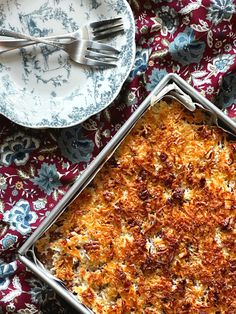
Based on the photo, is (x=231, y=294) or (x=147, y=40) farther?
(x=147, y=40)

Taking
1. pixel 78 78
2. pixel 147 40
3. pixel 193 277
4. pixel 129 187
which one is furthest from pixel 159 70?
pixel 193 277

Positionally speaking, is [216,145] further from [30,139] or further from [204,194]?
[30,139]

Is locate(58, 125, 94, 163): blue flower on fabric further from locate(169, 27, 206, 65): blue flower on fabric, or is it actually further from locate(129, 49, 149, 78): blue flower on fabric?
locate(169, 27, 206, 65): blue flower on fabric

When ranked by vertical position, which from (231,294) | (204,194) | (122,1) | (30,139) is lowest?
(231,294)

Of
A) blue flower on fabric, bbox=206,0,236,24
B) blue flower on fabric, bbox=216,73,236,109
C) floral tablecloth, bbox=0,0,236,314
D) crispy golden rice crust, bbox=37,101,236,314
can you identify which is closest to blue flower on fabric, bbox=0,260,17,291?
floral tablecloth, bbox=0,0,236,314

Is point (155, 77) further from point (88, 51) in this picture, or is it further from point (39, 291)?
point (39, 291)

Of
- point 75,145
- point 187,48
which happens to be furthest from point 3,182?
point 187,48
